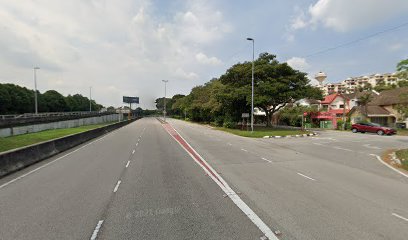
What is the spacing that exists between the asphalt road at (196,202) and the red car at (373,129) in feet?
80.7

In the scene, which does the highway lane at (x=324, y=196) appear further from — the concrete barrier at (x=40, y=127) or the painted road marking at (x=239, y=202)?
the concrete barrier at (x=40, y=127)

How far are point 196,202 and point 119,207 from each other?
1.97m

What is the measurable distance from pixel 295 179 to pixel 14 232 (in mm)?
8534

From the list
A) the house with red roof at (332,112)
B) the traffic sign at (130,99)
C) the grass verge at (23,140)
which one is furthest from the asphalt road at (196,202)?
the traffic sign at (130,99)

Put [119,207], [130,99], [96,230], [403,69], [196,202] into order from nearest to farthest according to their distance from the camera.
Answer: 1. [96,230]
2. [119,207]
3. [196,202]
4. [403,69]
5. [130,99]

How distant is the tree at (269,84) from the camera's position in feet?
123

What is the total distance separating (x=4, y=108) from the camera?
7231 centimetres

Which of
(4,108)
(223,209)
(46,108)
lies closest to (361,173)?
(223,209)

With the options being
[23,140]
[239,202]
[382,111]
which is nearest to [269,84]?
[382,111]

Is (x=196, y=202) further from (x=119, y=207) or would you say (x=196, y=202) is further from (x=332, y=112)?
(x=332, y=112)

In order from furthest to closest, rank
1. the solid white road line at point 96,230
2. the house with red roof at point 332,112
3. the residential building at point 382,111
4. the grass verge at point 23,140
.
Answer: the house with red roof at point 332,112, the residential building at point 382,111, the grass verge at point 23,140, the solid white road line at point 96,230

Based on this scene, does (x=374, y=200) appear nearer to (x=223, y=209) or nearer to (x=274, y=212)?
(x=274, y=212)

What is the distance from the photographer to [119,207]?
6746mm

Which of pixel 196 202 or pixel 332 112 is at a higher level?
pixel 332 112
